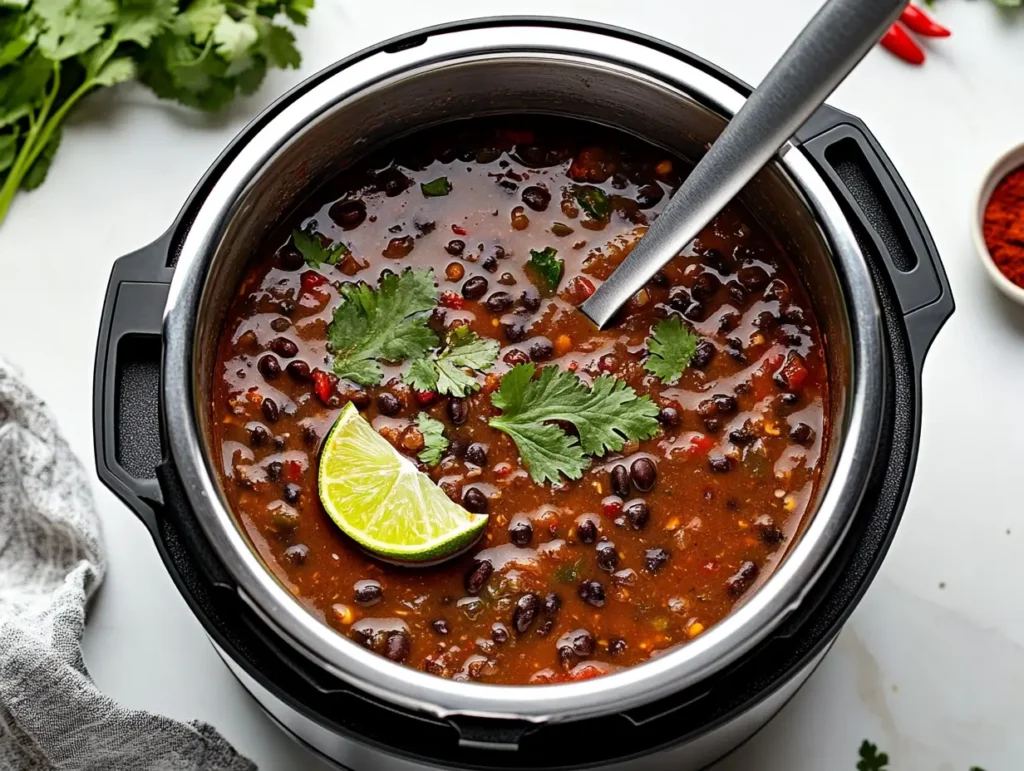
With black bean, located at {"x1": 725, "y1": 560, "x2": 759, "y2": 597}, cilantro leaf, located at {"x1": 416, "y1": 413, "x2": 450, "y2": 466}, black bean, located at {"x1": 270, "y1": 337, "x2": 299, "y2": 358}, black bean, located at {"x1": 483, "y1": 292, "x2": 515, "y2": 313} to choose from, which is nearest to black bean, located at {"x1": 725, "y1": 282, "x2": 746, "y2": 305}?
black bean, located at {"x1": 483, "y1": 292, "x2": 515, "y2": 313}

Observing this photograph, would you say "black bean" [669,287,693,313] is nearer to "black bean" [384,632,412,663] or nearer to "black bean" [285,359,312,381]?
"black bean" [285,359,312,381]

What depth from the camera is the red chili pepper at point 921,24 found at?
135 inches

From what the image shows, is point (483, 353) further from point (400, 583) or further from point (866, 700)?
point (866, 700)

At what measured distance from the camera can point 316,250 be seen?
287 centimetres

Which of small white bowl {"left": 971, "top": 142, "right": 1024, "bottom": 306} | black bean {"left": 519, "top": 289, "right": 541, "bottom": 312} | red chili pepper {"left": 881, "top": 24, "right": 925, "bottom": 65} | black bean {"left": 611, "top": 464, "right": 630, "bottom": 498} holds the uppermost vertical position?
red chili pepper {"left": 881, "top": 24, "right": 925, "bottom": 65}

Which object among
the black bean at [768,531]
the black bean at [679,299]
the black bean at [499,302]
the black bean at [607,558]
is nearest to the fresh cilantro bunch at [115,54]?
the black bean at [499,302]

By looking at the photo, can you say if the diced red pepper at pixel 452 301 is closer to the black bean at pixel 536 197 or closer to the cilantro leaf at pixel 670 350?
the black bean at pixel 536 197

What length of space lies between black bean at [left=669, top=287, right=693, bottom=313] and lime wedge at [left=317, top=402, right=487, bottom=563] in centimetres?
60

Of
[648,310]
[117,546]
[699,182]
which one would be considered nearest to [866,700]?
[648,310]

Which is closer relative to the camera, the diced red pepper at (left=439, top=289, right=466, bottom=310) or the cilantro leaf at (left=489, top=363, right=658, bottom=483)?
the cilantro leaf at (left=489, top=363, right=658, bottom=483)

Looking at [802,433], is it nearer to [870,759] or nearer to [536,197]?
[536,197]

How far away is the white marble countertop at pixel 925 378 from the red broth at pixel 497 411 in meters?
0.62

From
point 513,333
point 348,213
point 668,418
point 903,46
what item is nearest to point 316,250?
point 348,213

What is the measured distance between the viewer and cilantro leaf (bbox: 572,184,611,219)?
9.46 ft
